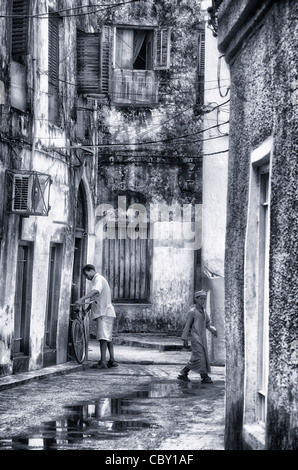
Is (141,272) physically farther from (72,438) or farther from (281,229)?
(281,229)

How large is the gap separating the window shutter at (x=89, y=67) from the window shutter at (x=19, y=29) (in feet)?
8.83

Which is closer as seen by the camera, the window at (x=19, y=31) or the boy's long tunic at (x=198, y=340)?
the boy's long tunic at (x=198, y=340)

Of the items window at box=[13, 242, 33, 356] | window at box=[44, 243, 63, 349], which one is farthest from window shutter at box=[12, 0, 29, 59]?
window at box=[44, 243, 63, 349]

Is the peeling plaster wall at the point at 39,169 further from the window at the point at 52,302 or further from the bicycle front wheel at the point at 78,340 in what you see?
the bicycle front wheel at the point at 78,340

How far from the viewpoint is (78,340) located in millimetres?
Result: 18438

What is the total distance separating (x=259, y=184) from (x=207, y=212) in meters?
15.4

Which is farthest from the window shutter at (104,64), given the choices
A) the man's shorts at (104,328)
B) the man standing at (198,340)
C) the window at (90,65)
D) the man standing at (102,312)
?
the man standing at (198,340)

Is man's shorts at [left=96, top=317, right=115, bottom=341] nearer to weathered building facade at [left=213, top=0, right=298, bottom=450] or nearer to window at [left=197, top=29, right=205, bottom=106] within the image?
weathered building facade at [left=213, top=0, right=298, bottom=450]

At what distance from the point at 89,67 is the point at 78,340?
4.99 meters

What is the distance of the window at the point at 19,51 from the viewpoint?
16.7m

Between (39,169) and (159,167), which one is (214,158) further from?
(39,169)

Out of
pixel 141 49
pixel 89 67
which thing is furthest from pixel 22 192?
pixel 141 49
